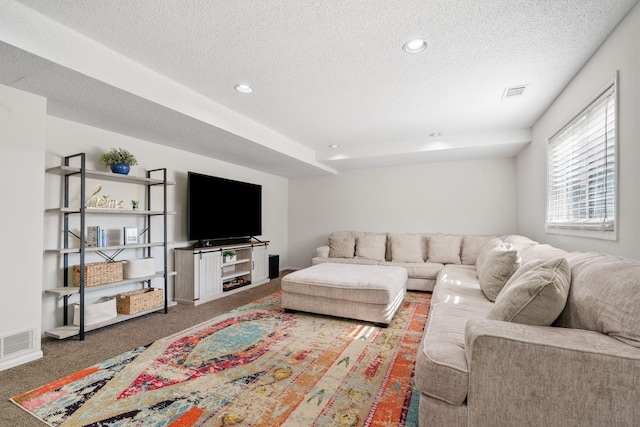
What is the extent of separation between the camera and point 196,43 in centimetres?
209

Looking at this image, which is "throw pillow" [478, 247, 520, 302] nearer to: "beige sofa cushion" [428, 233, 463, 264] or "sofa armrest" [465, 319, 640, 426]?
"sofa armrest" [465, 319, 640, 426]

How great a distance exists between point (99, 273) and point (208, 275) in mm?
1318

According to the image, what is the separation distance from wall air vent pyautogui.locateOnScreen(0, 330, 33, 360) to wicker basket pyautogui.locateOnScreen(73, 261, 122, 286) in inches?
24.0

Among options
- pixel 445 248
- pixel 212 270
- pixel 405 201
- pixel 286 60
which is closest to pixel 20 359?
pixel 212 270

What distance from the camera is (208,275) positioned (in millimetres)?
4027

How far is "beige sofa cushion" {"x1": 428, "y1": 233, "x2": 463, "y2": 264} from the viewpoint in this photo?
472 cm

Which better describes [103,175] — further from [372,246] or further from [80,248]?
[372,246]

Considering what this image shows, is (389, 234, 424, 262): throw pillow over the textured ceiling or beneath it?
Result: beneath

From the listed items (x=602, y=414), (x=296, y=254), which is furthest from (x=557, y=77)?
(x=296, y=254)

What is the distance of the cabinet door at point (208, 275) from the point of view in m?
3.90

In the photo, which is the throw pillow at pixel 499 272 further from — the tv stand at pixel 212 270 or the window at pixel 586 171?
the tv stand at pixel 212 270

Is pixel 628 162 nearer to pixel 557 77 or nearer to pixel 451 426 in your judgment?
pixel 557 77

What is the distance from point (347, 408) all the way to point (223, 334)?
1.51 metres

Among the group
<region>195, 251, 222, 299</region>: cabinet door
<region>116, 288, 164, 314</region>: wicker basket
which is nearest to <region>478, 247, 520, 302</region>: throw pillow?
<region>195, 251, 222, 299</region>: cabinet door
